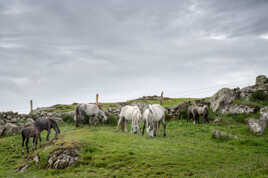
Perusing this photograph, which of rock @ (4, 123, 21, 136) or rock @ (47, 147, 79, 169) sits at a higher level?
rock @ (4, 123, 21, 136)

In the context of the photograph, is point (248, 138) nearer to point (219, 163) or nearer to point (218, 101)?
point (219, 163)

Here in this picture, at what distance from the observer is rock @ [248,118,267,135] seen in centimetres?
2123

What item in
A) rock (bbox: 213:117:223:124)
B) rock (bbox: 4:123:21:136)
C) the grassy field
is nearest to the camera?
the grassy field

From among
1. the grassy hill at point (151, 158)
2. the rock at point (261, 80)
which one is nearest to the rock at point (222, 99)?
the rock at point (261, 80)

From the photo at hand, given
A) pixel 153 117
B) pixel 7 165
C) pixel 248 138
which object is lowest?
pixel 7 165

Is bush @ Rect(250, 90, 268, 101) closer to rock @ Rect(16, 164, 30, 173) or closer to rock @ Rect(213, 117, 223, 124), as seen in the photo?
rock @ Rect(213, 117, 223, 124)

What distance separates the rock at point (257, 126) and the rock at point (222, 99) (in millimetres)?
8730

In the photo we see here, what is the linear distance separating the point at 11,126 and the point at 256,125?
82.5ft

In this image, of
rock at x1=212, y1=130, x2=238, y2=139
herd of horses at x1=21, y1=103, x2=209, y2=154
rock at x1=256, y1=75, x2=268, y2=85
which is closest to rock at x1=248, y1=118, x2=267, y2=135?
rock at x1=212, y1=130, x2=238, y2=139

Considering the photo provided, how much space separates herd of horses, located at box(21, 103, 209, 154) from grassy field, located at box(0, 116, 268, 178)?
6.14 ft

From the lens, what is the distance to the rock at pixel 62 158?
586 inches

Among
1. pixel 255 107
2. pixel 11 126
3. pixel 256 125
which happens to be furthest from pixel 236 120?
pixel 11 126

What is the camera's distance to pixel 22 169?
1596 cm

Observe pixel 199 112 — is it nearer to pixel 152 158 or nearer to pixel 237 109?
pixel 237 109
